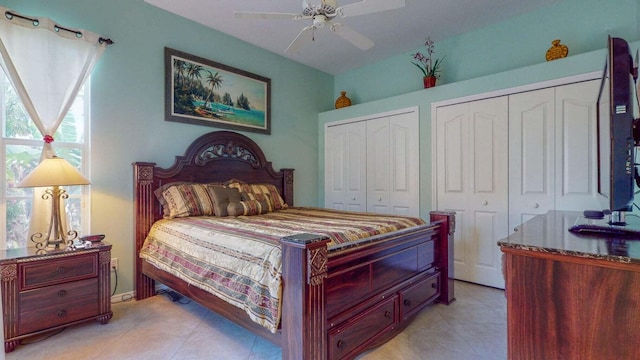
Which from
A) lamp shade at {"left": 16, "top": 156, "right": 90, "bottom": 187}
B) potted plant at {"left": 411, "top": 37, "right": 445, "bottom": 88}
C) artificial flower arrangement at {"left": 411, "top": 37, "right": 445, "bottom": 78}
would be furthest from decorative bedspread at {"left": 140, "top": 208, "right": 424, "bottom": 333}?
artificial flower arrangement at {"left": 411, "top": 37, "right": 445, "bottom": 78}

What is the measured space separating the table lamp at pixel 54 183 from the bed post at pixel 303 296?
178 cm

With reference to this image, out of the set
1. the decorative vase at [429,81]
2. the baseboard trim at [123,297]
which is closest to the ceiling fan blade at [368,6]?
the decorative vase at [429,81]

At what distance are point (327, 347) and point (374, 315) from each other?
17.1 inches

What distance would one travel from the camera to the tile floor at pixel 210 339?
1.89 m

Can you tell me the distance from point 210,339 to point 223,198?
4.18ft

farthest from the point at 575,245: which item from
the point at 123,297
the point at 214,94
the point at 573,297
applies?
the point at 214,94

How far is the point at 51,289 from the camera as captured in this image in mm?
2064

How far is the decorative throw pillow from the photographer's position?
278 cm

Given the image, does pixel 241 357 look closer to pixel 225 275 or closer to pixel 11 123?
pixel 225 275

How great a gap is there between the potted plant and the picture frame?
77.3 inches

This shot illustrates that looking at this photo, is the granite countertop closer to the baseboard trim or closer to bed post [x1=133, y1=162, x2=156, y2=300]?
bed post [x1=133, y1=162, x2=156, y2=300]

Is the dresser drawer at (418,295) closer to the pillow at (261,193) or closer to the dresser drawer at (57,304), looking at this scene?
the pillow at (261,193)

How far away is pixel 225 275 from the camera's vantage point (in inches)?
70.9

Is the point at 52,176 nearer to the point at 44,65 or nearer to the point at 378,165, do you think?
the point at 44,65
